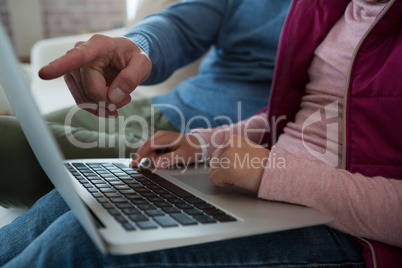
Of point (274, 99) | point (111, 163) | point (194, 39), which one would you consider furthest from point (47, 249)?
point (194, 39)

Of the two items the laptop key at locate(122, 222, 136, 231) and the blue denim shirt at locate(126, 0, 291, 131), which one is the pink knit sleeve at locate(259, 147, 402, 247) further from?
the blue denim shirt at locate(126, 0, 291, 131)

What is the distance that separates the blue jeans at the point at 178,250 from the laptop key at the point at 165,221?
0.07 metres

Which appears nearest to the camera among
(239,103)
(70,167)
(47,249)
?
(47,249)

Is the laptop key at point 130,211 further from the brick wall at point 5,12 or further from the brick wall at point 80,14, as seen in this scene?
the brick wall at point 5,12

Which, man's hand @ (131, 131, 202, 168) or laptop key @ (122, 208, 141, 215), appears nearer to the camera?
laptop key @ (122, 208, 141, 215)

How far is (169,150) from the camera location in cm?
79

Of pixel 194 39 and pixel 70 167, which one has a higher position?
pixel 194 39

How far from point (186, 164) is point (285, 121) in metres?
0.24

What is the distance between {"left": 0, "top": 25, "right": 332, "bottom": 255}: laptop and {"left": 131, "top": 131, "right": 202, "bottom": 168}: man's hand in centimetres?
7

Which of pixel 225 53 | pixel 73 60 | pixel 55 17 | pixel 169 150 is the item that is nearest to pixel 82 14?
pixel 55 17

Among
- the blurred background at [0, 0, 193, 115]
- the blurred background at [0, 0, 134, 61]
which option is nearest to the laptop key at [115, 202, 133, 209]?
the blurred background at [0, 0, 193, 115]

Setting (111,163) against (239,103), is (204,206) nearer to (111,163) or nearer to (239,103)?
(111,163)

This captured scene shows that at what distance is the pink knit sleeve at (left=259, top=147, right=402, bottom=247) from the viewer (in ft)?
1.74

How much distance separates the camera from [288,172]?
553mm
